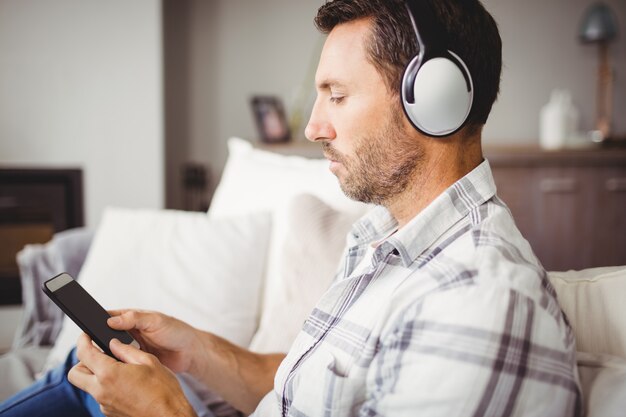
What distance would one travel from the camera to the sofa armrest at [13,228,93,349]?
175 cm

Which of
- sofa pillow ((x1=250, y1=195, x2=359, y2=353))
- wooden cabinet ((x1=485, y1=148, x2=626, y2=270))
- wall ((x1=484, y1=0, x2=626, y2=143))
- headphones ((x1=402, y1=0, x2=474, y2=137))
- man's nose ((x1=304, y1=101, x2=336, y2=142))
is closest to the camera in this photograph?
headphones ((x1=402, y1=0, x2=474, y2=137))

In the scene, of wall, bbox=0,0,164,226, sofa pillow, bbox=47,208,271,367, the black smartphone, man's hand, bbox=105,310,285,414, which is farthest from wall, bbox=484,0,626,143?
the black smartphone

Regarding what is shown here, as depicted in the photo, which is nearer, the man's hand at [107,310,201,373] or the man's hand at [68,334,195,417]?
the man's hand at [68,334,195,417]

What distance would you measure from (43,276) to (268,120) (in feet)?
5.72

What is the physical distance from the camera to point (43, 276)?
1797mm

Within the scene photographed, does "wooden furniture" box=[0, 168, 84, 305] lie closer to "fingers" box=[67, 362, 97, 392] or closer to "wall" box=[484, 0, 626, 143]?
"wall" box=[484, 0, 626, 143]

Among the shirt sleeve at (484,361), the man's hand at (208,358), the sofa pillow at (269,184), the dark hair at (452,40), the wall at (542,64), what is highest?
the wall at (542,64)

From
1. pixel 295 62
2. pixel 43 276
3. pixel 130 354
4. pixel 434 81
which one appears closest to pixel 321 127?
pixel 434 81

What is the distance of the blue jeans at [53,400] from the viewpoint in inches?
42.5

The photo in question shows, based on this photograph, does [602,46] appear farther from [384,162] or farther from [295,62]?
[384,162]

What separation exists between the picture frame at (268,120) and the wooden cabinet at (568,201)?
1091 millimetres

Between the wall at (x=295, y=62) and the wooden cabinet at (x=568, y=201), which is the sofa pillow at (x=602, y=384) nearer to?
the wooden cabinet at (x=568, y=201)

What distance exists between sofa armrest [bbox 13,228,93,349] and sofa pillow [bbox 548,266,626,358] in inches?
55.8

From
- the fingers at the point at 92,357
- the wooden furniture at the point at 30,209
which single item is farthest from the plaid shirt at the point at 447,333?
the wooden furniture at the point at 30,209
